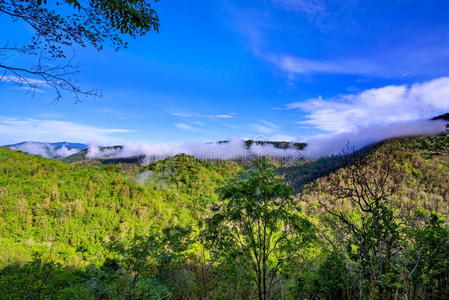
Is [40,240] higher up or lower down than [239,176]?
lower down

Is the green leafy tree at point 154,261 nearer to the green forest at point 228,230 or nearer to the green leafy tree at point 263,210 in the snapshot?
the green forest at point 228,230

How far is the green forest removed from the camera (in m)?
4.10

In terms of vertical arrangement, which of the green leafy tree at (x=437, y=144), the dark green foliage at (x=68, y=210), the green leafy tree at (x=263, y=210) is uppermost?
the green leafy tree at (x=437, y=144)

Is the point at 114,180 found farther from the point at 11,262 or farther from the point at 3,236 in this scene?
the point at 11,262

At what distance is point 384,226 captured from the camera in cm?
418

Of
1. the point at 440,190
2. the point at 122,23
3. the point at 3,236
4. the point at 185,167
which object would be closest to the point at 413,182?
the point at 440,190

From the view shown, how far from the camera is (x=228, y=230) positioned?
20.9 feet

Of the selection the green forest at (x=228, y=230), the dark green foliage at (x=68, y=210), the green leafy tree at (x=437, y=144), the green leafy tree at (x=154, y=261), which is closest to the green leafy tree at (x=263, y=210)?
the green forest at (x=228, y=230)

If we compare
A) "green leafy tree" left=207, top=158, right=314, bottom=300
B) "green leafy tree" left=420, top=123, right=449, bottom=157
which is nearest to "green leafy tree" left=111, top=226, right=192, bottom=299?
"green leafy tree" left=207, top=158, right=314, bottom=300

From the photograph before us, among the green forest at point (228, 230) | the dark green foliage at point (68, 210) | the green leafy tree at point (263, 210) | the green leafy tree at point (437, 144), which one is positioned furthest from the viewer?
the dark green foliage at point (68, 210)

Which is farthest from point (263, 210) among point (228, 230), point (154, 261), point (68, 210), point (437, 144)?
point (68, 210)

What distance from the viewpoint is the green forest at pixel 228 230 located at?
4098mm

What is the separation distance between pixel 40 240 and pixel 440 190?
11156cm

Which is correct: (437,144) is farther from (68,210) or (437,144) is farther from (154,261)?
(68,210)
